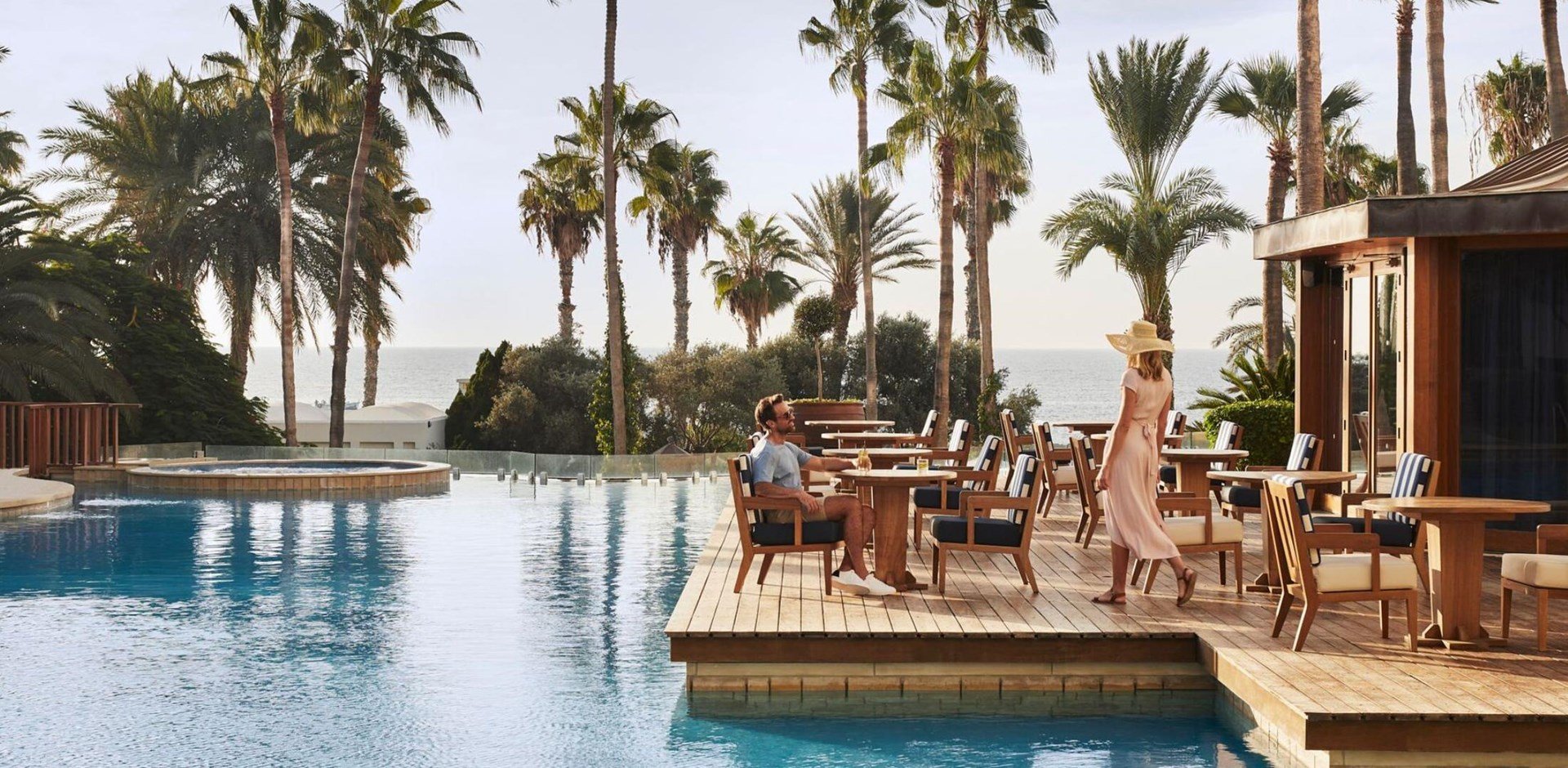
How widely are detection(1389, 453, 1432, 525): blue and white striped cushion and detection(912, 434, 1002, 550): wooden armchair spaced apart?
2.58m

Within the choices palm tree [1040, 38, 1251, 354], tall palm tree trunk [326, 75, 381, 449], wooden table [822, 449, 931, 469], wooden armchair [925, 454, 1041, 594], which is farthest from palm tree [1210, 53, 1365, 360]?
wooden armchair [925, 454, 1041, 594]

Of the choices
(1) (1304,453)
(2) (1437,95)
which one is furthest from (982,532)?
(2) (1437,95)

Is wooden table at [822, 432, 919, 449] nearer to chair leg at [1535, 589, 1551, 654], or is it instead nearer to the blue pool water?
the blue pool water

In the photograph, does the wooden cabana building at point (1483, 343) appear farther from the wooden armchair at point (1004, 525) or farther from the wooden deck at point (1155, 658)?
the wooden armchair at point (1004, 525)

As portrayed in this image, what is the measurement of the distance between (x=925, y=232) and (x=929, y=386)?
418 cm

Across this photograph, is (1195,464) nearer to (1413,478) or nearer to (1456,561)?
(1413,478)

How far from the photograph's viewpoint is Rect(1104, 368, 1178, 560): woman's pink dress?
790 centimetres

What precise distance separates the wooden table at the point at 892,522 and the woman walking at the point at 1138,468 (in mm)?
1179

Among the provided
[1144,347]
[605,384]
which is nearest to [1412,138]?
[605,384]

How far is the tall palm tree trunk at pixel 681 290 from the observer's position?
37.8 metres

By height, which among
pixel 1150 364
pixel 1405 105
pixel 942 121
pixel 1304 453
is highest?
pixel 942 121

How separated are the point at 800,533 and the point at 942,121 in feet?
60.1

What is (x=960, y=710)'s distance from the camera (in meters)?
6.96

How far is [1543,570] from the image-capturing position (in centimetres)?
667
